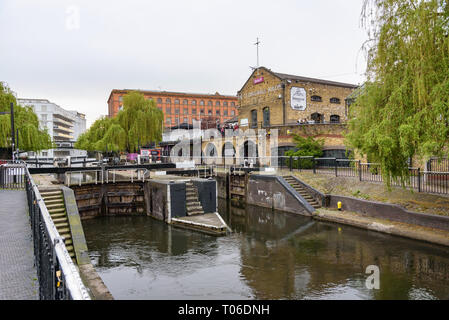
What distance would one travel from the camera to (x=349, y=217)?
17.8m

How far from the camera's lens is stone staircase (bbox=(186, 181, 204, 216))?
19.5m

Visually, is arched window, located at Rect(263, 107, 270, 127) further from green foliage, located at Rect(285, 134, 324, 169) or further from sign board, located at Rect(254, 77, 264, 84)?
green foliage, located at Rect(285, 134, 324, 169)

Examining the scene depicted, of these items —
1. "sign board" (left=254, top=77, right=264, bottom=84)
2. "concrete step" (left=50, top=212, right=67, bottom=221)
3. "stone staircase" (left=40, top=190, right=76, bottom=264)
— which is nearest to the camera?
"stone staircase" (left=40, top=190, right=76, bottom=264)

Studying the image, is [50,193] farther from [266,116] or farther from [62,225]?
[266,116]

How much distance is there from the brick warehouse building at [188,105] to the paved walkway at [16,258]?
8440cm

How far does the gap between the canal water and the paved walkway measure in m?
3.36

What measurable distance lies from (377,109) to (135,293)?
1139cm

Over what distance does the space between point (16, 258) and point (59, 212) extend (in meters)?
7.88

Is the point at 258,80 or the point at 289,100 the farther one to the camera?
the point at 258,80

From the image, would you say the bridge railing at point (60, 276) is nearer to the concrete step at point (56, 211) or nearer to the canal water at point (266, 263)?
the canal water at point (266, 263)

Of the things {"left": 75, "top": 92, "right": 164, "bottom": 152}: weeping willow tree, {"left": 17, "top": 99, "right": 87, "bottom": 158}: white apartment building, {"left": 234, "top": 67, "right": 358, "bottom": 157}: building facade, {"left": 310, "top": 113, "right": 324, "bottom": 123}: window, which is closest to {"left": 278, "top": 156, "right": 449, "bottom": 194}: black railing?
{"left": 234, "top": 67, "right": 358, "bottom": 157}: building facade

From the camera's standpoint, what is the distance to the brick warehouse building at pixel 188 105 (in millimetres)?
94188

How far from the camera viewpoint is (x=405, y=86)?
12.0 metres

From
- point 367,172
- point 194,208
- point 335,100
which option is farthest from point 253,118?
point 194,208
